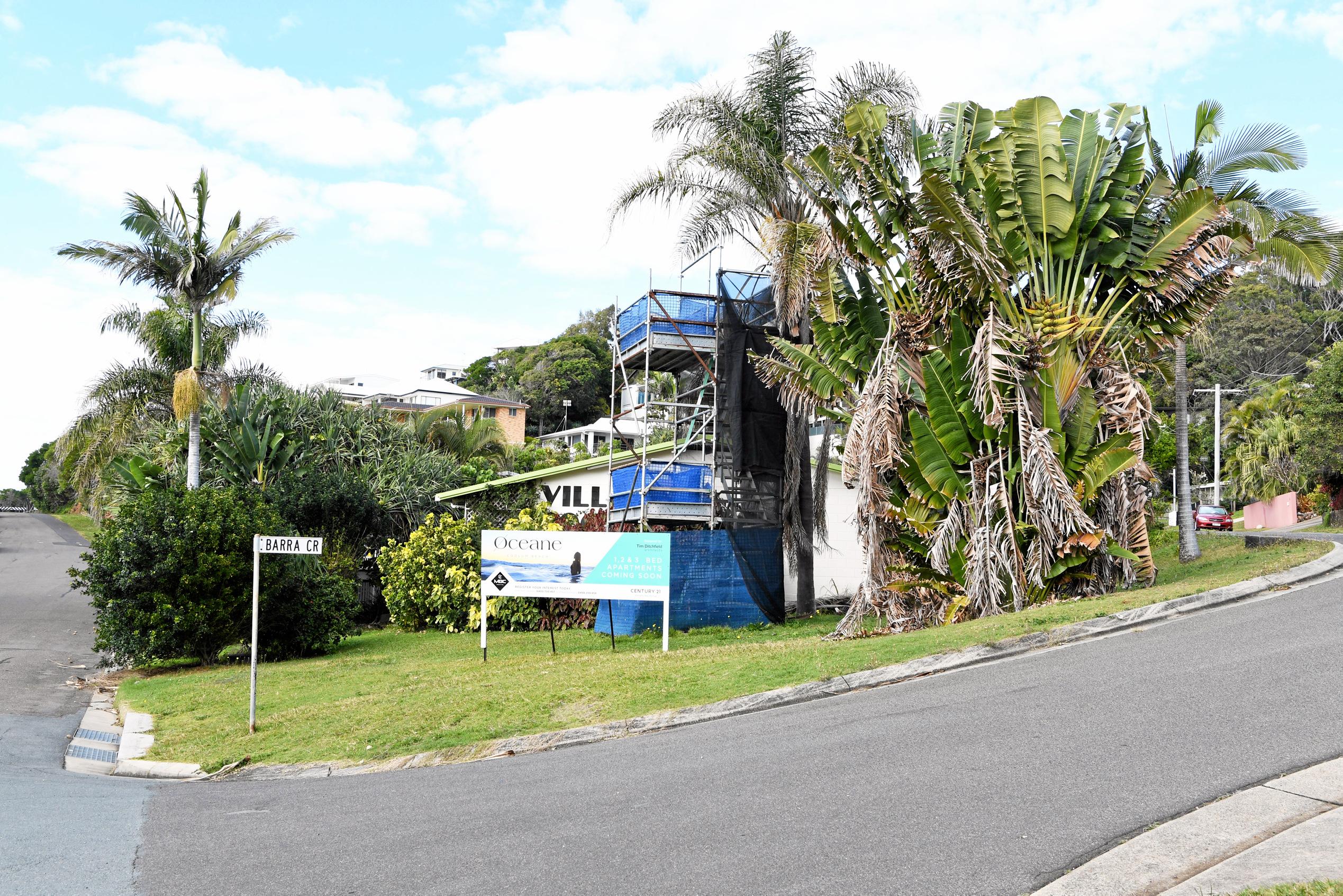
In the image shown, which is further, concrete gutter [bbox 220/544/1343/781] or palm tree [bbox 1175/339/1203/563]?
palm tree [bbox 1175/339/1203/563]

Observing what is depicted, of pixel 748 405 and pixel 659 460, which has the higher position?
pixel 748 405

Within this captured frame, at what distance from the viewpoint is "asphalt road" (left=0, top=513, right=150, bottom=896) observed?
624 cm

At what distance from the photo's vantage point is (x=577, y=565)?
16297 millimetres

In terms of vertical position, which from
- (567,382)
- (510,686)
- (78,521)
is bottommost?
(78,521)

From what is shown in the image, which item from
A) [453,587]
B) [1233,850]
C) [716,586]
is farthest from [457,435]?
[1233,850]

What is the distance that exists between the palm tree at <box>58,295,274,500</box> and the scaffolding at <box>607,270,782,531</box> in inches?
484

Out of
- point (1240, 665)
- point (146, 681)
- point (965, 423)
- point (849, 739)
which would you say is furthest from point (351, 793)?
point (146, 681)

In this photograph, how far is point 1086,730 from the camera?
7.47m

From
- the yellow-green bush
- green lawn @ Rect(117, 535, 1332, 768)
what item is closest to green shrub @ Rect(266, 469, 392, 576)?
the yellow-green bush

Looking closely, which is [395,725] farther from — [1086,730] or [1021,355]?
[1021,355]

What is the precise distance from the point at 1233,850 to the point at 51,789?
9285mm

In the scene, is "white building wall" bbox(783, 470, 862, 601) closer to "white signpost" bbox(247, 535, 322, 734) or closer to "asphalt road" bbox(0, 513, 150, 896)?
"white signpost" bbox(247, 535, 322, 734)

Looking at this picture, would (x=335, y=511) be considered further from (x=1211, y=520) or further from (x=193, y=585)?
(x=1211, y=520)

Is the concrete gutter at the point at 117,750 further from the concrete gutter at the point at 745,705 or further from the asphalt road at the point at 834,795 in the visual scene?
the asphalt road at the point at 834,795
